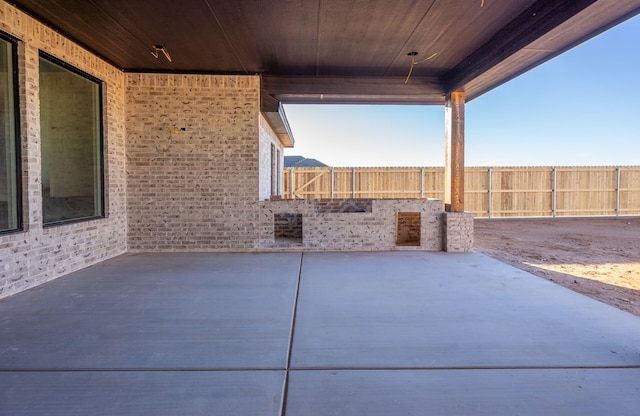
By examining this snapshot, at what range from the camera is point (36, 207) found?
4.73 m

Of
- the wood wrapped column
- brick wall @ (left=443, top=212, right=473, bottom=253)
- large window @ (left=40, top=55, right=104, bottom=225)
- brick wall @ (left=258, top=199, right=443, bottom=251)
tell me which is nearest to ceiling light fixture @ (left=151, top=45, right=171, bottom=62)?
large window @ (left=40, top=55, right=104, bottom=225)

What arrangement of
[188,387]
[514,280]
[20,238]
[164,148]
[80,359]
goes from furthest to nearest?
[164,148] → [514,280] → [20,238] → [80,359] → [188,387]

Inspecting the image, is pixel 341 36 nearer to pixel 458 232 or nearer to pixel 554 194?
pixel 458 232

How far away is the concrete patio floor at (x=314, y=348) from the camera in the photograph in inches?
85.8

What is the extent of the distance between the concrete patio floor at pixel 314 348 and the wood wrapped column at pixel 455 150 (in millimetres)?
2939

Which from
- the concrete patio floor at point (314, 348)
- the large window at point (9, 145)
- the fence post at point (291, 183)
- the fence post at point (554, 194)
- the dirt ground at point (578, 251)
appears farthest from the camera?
the fence post at point (554, 194)

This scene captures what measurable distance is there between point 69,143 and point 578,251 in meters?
10.5

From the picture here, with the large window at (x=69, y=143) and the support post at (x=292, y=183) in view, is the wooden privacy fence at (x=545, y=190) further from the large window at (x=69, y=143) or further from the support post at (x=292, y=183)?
the large window at (x=69, y=143)

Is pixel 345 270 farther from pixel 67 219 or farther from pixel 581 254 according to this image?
pixel 581 254

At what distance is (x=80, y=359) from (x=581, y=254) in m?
8.87

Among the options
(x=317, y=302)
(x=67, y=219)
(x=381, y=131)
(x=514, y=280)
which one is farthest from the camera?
(x=381, y=131)

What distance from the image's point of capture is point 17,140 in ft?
14.9

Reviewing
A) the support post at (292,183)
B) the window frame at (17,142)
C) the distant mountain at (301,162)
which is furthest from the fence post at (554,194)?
the distant mountain at (301,162)

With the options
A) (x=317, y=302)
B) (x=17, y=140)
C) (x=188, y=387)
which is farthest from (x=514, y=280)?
(x=17, y=140)
